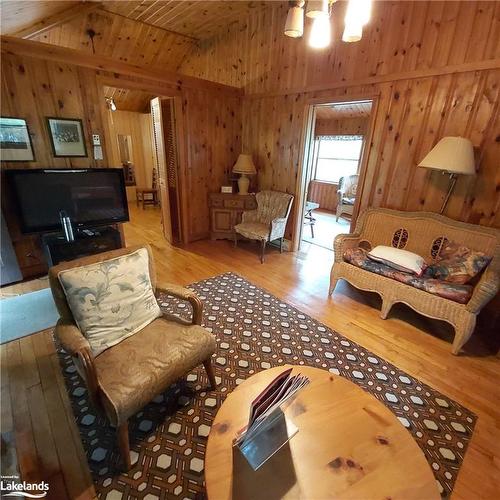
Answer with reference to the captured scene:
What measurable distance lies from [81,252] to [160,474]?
2369 millimetres

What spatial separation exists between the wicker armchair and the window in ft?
19.5

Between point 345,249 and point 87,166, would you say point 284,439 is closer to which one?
point 345,249

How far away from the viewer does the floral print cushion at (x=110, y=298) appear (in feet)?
4.34

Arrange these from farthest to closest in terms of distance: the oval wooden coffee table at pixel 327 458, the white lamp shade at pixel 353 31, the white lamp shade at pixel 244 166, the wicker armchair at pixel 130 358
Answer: the white lamp shade at pixel 244 166
the white lamp shade at pixel 353 31
the wicker armchair at pixel 130 358
the oval wooden coffee table at pixel 327 458

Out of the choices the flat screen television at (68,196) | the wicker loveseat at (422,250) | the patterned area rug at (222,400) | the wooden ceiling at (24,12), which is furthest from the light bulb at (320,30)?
the wooden ceiling at (24,12)

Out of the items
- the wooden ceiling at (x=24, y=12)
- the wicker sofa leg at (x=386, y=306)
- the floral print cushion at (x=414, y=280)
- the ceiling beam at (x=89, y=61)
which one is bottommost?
the wicker sofa leg at (x=386, y=306)

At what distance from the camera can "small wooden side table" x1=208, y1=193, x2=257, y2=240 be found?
13.3 ft

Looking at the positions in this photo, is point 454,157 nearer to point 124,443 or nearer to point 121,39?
point 124,443

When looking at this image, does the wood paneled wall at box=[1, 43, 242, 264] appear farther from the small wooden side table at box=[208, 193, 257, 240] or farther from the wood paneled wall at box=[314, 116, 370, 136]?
the wood paneled wall at box=[314, 116, 370, 136]

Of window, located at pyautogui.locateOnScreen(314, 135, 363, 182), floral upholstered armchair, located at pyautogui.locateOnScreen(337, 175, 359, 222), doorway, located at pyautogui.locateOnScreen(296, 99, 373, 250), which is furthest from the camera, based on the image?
window, located at pyautogui.locateOnScreen(314, 135, 363, 182)

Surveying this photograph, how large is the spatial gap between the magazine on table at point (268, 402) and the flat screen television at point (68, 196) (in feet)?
9.32

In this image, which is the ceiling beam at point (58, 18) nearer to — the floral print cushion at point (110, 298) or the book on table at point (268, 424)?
the floral print cushion at point (110, 298)

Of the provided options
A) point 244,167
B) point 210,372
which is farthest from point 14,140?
point 210,372

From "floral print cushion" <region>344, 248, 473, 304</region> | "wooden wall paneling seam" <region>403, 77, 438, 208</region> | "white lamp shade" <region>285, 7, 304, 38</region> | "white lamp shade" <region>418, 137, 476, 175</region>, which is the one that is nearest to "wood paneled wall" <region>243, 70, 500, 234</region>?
A: "wooden wall paneling seam" <region>403, 77, 438, 208</region>
